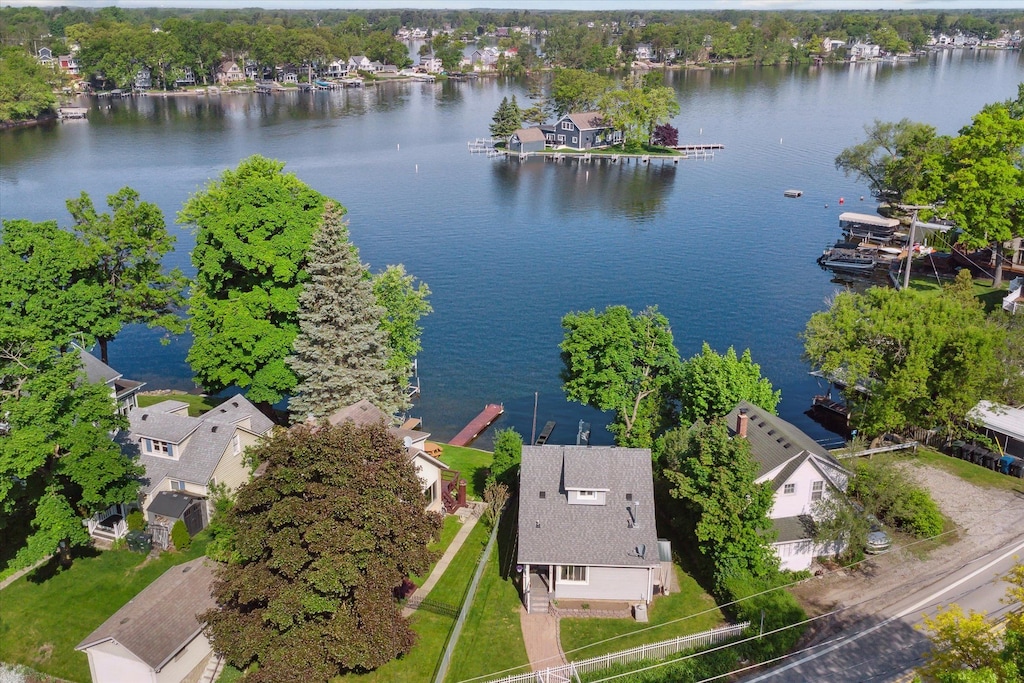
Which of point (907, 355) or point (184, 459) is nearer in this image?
point (184, 459)

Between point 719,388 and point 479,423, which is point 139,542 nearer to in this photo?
point 479,423

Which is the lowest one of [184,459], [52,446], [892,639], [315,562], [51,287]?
[892,639]

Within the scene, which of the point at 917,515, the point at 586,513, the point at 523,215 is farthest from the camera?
the point at 523,215

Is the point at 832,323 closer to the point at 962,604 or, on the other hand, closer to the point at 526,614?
the point at 962,604

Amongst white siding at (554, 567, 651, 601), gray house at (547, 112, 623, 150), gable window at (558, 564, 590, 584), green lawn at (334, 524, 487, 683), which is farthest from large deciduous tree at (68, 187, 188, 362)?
gray house at (547, 112, 623, 150)

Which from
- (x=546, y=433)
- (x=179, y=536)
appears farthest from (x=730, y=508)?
(x=179, y=536)

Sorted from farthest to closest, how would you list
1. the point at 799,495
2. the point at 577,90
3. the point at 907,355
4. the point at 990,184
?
the point at 577,90 → the point at 990,184 → the point at 907,355 → the point at 799,495

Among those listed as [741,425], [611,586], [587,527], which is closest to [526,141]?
[741,425]

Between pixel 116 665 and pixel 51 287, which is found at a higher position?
pixel 51 287
